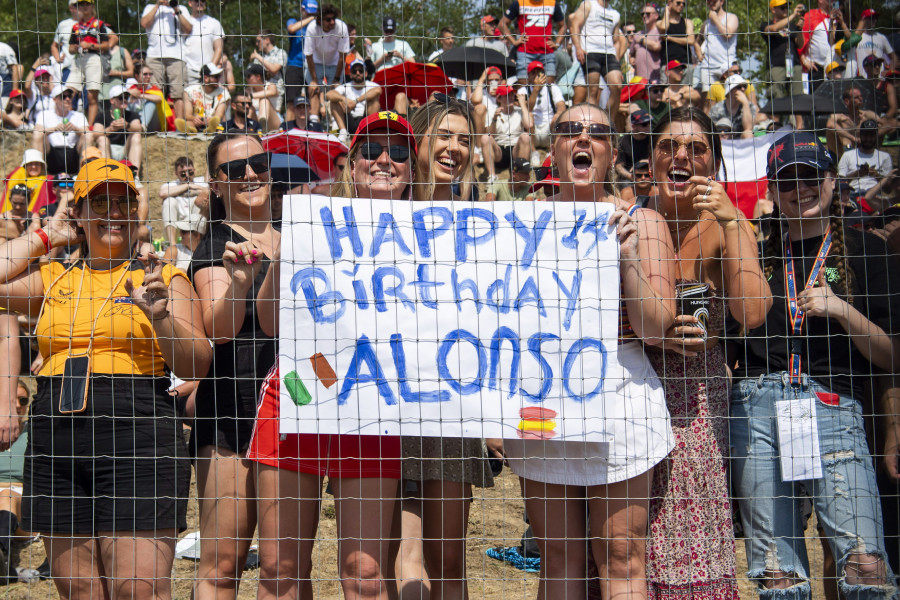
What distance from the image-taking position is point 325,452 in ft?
10.3

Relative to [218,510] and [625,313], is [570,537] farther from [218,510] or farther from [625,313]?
[218,510]

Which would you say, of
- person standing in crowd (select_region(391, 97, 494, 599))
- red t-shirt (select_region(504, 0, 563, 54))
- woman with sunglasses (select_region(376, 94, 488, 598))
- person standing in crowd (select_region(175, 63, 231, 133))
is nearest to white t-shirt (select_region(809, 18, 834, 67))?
red t-shirt (select_region(504, 0, 563, 54))

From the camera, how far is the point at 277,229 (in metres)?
3.71

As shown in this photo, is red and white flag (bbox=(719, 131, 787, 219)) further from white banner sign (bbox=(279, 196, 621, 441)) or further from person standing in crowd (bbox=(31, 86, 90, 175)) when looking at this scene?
person standing in crowd (bbox=(31, 86, 90, 175))

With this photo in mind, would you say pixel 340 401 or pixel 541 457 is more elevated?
pixel 340 401

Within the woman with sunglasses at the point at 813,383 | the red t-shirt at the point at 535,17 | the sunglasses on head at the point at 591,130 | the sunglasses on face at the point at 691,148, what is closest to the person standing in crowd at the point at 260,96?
the red t-shirt at the point at 535,17

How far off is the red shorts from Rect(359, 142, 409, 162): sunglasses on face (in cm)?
88

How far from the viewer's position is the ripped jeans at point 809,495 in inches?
128

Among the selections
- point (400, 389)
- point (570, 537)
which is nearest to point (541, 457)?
point (570, 537)

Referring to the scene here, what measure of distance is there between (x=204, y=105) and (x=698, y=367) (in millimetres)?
8119

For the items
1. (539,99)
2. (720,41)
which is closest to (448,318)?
(539,99)

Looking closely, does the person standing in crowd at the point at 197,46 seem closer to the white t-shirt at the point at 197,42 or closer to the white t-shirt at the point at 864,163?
the white t-shirt at the point at 197,42

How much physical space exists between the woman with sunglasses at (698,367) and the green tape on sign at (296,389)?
1203 mm

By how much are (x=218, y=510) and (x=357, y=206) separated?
3.86 feet
